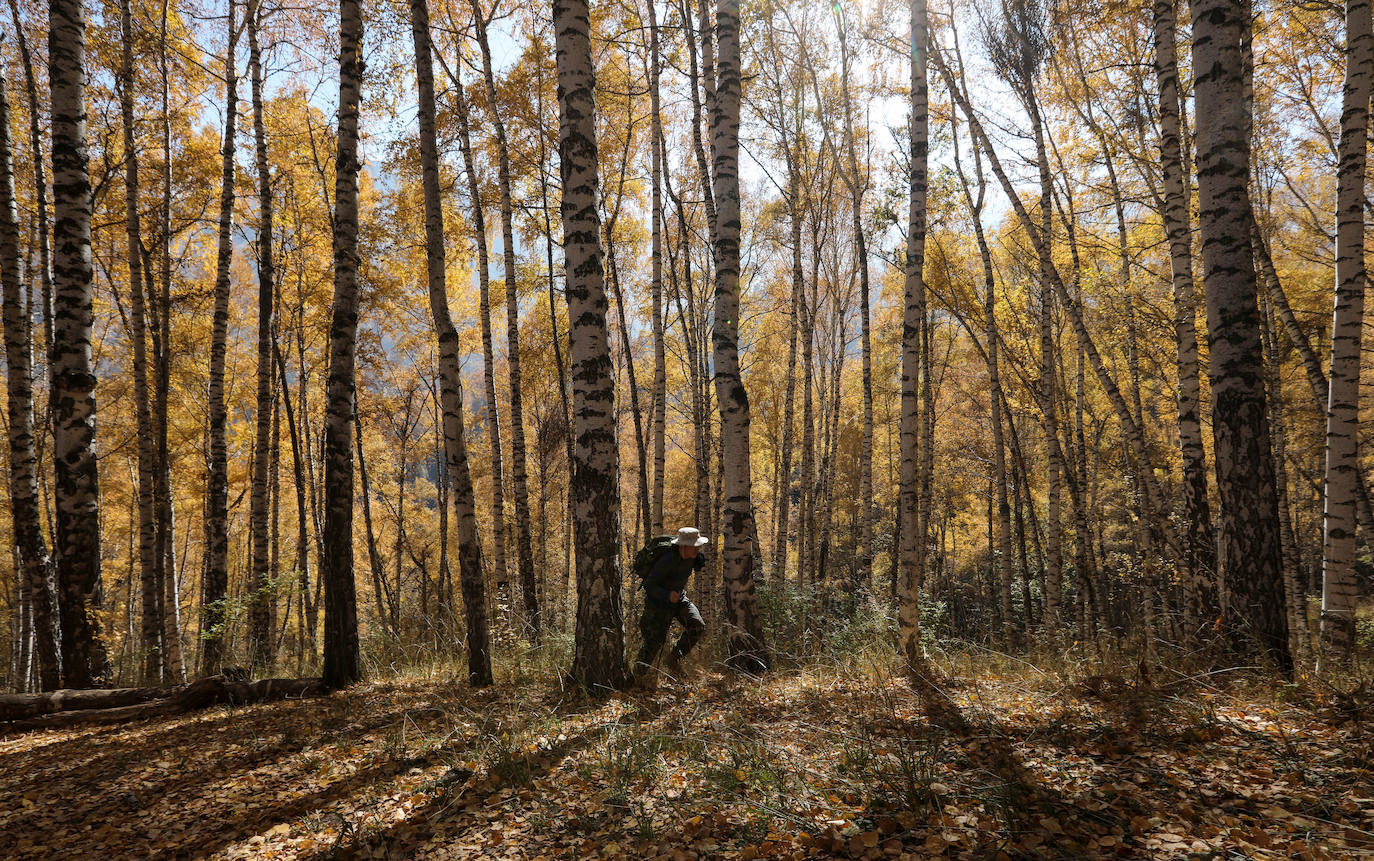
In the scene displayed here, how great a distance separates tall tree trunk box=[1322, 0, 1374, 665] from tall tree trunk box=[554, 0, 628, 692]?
198 inches

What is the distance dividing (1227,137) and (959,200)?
7256mm

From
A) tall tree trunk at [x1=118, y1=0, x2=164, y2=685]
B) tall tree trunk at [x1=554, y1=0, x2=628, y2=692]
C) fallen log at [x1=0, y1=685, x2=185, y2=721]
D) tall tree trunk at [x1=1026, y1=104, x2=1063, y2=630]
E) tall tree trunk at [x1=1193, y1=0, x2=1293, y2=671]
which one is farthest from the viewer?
tall tree trunk at [x1=1026, y1=104, x2=1063, y2=630]

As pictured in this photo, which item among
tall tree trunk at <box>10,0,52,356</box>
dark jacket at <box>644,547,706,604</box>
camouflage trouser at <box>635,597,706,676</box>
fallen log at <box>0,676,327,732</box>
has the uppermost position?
tall tree trunk at <box>10,0,52,356</box>

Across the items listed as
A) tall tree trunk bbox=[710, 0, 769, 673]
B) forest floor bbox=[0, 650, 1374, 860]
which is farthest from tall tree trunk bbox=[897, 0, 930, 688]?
forest floor bbox=[0, 650, 1374, 860]

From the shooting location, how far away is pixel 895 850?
2098 millimetres

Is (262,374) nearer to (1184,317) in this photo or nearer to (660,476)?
(660,476)

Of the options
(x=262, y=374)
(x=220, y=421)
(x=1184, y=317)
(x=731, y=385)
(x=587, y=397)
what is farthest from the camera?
(x=262, y=374)

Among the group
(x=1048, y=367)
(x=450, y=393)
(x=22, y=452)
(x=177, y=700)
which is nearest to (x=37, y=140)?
(x=22, y=452)

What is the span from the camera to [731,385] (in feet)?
19.0

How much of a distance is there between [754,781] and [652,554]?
3.00 m

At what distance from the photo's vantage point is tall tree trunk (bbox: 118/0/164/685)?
7.31 meters

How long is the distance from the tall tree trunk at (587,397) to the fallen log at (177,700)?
114 inches

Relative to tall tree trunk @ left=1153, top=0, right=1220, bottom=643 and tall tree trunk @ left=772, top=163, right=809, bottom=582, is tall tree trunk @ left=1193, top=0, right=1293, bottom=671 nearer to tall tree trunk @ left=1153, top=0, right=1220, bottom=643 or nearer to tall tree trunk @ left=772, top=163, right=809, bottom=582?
tall tree trunk @ left=1153, top=0, right=1220, bottom=643

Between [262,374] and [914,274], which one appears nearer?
[914,274]
